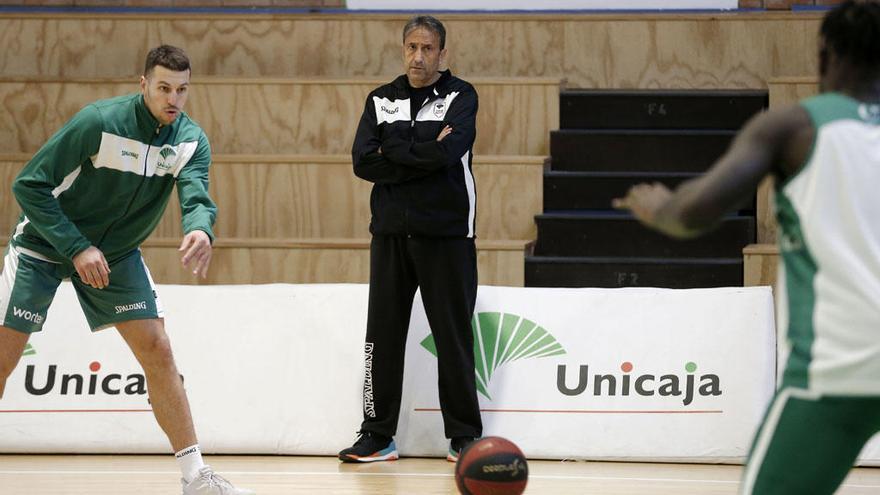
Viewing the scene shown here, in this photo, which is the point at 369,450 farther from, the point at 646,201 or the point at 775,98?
the point at 775,98

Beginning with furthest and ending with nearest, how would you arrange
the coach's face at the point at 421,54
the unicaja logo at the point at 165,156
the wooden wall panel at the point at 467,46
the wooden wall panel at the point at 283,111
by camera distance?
1. the wooden wall panel at the point at 467,46
2. the wooden wall panel at the point at 283,111
3. the coach's face at the point at 421,54
4. the unicaja logo at the point at 165,156

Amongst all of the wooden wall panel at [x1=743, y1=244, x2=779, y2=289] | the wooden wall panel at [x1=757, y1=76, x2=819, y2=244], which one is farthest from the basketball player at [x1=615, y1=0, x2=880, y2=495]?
the wooden wall panel at [x1=757, y1=76, x2=819, y2=244]

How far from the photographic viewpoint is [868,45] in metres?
2.65

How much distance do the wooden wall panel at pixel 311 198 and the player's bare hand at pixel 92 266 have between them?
3529 millimetres

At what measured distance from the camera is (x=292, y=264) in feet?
25.6

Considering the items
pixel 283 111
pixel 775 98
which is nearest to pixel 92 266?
pixel 283 111

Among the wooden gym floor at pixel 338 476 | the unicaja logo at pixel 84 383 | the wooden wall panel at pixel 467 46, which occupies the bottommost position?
the wooden gym floor at pixel 338 476

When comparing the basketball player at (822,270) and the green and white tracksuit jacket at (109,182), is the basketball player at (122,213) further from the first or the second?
the basketball player at (822,270)

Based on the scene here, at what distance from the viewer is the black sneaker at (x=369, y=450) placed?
19.3 ft

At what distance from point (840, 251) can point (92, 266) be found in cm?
298

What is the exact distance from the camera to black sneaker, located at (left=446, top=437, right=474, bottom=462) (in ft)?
19.1

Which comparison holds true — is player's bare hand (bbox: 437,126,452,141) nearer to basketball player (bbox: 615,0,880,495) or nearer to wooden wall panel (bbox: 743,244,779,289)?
wooden wall panel (bbox: 743,244,779,289)

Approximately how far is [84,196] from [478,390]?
2205 mm

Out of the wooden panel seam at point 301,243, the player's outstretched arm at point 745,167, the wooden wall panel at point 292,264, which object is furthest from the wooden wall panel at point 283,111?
the player's outstretched arm at point 745,167
